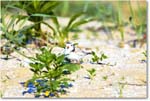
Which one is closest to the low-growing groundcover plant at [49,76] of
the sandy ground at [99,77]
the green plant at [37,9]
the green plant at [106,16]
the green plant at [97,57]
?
the sandy ground at [99,77]

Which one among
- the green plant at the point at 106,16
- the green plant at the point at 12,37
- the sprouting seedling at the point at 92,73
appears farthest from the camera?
the green plant at the point at 106,16

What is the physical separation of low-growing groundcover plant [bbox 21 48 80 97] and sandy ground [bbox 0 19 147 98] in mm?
45

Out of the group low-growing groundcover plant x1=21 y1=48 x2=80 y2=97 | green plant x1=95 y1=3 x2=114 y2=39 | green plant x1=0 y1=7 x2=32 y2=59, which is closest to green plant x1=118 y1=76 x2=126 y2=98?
low-growing groundcover plant x1=21 y1=48 x2=80 y2=97

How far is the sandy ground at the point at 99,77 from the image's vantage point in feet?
9.66

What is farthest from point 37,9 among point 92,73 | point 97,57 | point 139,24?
point 139,24

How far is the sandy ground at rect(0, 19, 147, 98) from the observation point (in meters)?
2.95

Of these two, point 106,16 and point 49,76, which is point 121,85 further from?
point 106,16

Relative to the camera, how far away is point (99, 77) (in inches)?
124

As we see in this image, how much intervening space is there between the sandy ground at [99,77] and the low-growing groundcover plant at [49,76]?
5 cm

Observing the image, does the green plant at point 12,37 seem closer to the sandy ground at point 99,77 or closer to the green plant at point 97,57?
the sandy ground at point 99,77

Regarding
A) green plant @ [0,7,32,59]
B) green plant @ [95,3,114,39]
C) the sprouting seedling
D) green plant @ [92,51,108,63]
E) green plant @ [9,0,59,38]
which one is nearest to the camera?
the sprouting seedling

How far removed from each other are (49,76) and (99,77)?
1.17ft

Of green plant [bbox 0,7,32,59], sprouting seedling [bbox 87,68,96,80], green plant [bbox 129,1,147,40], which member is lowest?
sprouting seedling [bbox 87,68,96,80]

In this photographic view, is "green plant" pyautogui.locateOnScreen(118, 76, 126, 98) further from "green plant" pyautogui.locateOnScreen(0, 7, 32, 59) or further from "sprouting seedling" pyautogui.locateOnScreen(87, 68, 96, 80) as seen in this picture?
"green plant" pyautogui.locateOnScreen(0, 7, 32, 59)
